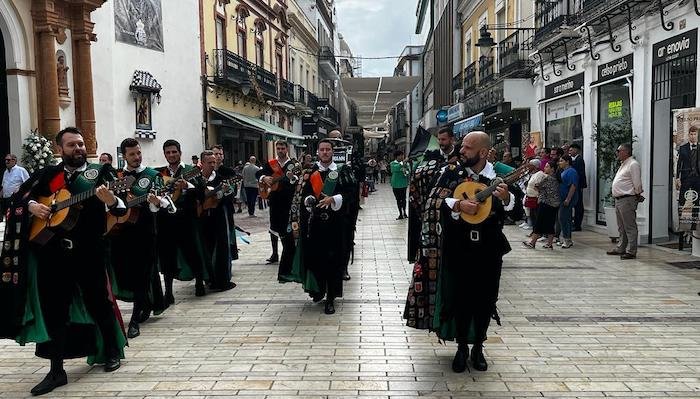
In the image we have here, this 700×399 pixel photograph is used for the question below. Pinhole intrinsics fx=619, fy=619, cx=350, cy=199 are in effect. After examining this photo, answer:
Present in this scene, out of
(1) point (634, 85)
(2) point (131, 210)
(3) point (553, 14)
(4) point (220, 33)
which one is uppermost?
(4) point (220, 33)

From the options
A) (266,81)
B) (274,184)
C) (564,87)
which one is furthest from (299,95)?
(274,184)

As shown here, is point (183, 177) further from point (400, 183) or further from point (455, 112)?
point (455, 112)

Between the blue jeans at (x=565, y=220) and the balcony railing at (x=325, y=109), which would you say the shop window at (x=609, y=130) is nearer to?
the blue jeans at (x=565, y=220)

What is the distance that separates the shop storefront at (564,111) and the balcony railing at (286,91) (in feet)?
55.2

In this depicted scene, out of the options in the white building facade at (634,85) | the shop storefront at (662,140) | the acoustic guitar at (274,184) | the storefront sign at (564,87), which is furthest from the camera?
the storefront sign at (564,87)

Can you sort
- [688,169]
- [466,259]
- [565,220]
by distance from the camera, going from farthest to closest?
[565,220], [688,169], [466,259]

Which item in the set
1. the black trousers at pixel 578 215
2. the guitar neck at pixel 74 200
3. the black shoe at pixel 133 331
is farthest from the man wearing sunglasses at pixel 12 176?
the black trousers at pixel 578 215

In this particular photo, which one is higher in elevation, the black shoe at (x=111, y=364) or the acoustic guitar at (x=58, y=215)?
the acoustic guitar at (x=58, y=215)

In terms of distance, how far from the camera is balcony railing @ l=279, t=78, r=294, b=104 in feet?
101

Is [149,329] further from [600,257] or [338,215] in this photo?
[600,257]

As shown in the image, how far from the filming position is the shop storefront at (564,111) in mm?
13852

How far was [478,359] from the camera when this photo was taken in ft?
15.3

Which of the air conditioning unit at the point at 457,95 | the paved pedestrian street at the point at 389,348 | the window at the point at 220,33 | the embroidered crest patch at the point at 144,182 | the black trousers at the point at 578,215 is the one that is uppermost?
the window at the point at 220,33

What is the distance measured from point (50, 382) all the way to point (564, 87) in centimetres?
1295
